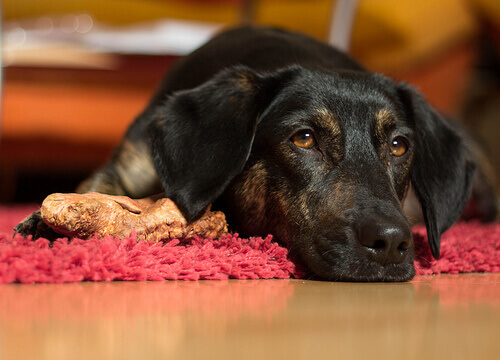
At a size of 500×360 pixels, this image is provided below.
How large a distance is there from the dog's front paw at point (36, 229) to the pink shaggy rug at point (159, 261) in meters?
0.04

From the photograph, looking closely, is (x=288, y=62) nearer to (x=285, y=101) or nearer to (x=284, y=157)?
(x=285, y=101)

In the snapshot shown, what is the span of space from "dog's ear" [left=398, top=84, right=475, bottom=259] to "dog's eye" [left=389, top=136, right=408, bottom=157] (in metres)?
0.09

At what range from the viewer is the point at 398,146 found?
1.85m

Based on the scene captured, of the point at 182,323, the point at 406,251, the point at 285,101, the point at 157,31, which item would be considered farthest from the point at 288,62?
the point at 157,31

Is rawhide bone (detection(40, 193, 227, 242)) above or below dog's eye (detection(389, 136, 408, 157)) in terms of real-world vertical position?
below

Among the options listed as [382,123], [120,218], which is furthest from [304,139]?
[120,218]

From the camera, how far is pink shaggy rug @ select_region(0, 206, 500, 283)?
1.24 metres

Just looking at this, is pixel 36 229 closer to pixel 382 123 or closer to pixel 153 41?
pixel 382 123

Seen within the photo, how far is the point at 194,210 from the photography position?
1612 millimetres

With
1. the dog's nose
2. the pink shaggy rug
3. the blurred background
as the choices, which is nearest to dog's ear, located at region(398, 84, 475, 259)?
the pink shaggy rug

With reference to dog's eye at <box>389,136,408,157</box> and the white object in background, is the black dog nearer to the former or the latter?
dog's eye at <box>389,136,408,157</box>

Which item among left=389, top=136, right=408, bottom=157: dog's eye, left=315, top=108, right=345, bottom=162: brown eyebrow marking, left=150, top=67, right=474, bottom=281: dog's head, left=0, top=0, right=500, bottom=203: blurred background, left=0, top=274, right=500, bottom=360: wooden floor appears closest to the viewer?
left=0, top=274, right=500, bottom=360: wooden floor

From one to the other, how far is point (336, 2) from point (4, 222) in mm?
2534

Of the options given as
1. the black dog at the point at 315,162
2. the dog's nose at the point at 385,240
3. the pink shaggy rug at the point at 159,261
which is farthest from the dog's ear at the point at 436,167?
the dog's nose at the point at 385,240
